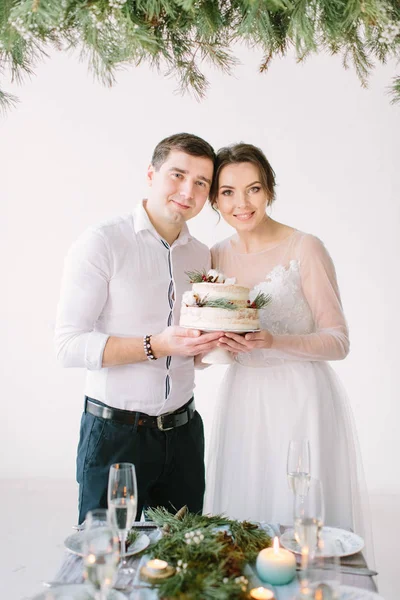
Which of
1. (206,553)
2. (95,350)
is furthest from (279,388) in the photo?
(206,553)

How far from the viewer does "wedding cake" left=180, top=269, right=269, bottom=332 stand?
2238 millimetres

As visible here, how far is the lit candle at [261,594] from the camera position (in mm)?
1318

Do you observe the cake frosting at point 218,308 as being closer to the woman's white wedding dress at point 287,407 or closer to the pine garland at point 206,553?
the woman's white wedding dress at point 287,407

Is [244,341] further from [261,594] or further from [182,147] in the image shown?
[261,594]

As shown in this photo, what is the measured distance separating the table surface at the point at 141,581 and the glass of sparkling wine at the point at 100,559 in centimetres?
12

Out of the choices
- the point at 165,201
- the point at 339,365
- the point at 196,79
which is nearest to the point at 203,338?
the point at 165,201

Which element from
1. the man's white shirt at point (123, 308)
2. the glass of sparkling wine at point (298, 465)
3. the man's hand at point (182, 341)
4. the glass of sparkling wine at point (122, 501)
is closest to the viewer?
the glass of sparkling wine at point (122, 501)

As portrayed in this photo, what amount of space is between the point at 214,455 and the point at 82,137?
3706mm

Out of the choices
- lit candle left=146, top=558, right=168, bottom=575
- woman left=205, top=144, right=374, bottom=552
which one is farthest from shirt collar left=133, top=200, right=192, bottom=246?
lit candle left=146, top=558, right=168, bottom=575

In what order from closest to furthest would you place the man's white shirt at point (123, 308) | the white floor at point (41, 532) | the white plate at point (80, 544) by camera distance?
the white plate at point (80, 544), the man's white shirt at point (123, 308), the white floor at point (41, 532)

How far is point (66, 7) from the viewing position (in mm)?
1405

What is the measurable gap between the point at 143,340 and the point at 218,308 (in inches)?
12.1

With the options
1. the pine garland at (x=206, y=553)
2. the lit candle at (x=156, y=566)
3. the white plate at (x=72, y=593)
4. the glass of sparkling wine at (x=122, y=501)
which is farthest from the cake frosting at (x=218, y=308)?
the white plate at (x=72, y=593)

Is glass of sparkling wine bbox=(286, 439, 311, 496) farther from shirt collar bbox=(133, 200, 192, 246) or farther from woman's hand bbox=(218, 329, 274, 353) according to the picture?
shirt collar bbox=(133, 200, 192, 246)
